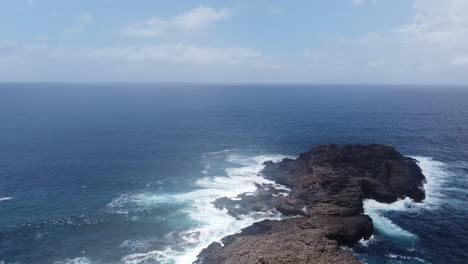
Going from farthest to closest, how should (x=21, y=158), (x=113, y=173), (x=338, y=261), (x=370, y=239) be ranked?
(x=21, y=158) < (x=113, y=173) < (x=370, y=239) < (x=338, y=261)

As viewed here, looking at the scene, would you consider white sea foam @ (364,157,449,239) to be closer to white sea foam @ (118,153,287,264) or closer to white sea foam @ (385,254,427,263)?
white sea foam @ (385,254,427,263)

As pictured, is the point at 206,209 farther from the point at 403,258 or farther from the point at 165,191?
the point at 403,258

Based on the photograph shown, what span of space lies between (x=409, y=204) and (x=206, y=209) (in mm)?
49506

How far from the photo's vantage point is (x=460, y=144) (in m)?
143

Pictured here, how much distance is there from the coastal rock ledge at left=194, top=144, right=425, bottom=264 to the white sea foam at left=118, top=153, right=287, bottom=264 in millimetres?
3327

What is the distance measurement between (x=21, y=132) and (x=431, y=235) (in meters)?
167

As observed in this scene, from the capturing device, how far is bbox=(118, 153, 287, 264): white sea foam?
6500 cm

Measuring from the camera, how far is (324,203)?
7888 centimetres

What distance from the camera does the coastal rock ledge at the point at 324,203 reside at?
189 feet

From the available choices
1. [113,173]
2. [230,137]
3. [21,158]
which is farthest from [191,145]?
[21,158]

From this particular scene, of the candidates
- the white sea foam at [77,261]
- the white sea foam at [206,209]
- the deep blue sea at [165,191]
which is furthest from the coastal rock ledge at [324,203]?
the white sea foam at [77,261]

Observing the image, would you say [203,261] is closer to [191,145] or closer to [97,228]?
[97,228]

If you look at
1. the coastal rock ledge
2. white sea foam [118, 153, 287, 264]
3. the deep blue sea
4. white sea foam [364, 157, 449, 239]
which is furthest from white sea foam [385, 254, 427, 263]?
white sea foam [118, 153, 287, 264]

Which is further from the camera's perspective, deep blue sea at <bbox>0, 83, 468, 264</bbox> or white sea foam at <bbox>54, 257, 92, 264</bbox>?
deep blue sea at <bbox>0, 83, 468, 264</bbox>
